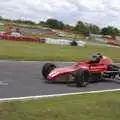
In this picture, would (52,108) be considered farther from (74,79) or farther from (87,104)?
(74,79)

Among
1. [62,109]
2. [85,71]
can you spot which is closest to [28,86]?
[85,71]

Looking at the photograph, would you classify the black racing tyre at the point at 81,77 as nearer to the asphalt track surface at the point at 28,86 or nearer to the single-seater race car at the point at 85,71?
the single-seater race car at the point at 85,71

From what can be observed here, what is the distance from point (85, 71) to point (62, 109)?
5.88m

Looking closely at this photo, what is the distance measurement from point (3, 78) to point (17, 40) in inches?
1347

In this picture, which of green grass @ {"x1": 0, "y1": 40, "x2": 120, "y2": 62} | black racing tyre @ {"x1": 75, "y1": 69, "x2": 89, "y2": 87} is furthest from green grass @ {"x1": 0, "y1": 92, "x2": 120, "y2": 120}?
green grass @ {"x1": 0, "y1": 40, "x2": 120, "y2": 62}

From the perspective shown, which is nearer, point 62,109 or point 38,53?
point 62,109

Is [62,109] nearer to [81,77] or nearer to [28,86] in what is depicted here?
[28,86]

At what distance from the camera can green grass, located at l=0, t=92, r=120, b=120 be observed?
365 inches

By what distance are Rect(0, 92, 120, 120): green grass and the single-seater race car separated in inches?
141

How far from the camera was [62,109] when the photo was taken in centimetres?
1020

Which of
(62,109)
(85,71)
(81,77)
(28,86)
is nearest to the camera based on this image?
(62,109)

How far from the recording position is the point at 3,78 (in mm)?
16172

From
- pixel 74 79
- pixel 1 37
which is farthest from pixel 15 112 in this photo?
pixel 1 37

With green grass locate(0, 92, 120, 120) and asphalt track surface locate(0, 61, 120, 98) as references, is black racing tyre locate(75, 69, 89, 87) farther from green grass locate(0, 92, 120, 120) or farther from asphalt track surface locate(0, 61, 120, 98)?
green grass locate(0, 92, 120, 120)
